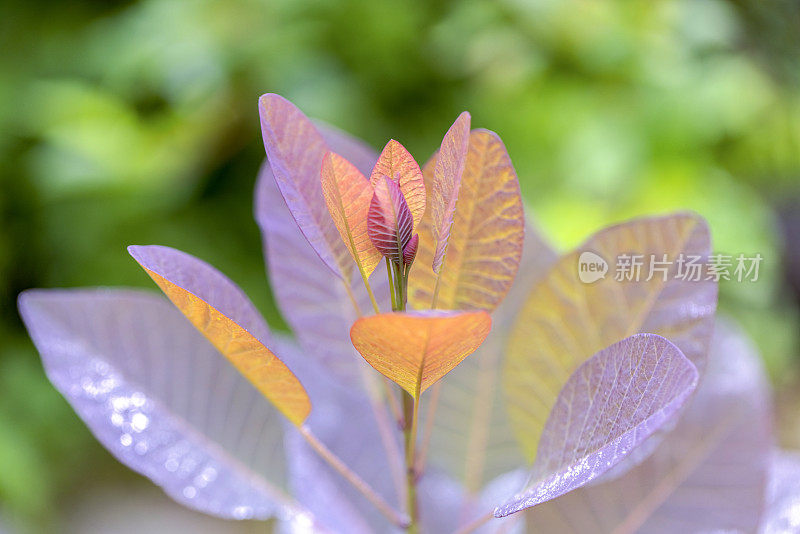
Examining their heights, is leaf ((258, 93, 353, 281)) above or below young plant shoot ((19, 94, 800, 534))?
above

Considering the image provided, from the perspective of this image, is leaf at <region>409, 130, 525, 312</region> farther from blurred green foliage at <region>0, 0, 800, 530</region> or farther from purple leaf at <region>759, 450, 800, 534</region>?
blurred green foliage at <region>0, 0, 800, 530</region>

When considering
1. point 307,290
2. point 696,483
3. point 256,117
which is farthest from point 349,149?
point 256,117

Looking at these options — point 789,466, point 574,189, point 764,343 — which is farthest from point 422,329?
point 764,343

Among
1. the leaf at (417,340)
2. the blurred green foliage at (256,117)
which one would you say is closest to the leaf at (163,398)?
the leaf at (417,340)

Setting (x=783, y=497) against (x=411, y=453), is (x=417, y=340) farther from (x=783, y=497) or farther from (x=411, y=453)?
(x=783, y=497)

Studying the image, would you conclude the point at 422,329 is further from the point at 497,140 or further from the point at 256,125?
the point at 256,125

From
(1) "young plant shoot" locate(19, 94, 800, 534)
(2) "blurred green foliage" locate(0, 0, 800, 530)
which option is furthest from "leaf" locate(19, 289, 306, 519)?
(2) "blurred green foliage" locate(0, 0, 800, 530)

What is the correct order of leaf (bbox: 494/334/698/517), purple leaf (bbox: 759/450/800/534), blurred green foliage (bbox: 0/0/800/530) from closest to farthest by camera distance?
leaf (bbox: 494/334/698/517), purple leaf (bbox: 759/450/800/534), blurred green foliage (bbox: 0/0/800/530)

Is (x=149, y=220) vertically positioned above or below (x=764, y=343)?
above
